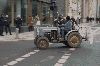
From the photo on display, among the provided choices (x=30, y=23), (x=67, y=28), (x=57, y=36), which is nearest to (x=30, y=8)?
(x=30, y=23)

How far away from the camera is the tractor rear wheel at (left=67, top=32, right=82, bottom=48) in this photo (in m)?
21.0

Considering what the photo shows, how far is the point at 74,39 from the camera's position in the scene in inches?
828

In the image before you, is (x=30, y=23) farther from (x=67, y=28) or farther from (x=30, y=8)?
(x=67, y=28)

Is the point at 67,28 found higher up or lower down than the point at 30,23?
higher up

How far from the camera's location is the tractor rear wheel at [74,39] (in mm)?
20953

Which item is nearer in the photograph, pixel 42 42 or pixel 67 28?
pixel 42 42

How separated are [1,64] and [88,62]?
3138 millimetres

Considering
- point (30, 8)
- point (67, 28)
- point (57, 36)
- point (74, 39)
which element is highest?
point (30, 8)

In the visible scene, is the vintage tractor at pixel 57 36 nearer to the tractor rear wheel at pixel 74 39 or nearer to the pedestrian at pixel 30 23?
the tractor rear wheel at pixel 74 39

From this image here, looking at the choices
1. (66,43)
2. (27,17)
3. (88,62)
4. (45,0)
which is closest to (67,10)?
(45,0)

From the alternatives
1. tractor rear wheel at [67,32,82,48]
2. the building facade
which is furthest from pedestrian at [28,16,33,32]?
tractor rear wheel at [67,32,82,48]

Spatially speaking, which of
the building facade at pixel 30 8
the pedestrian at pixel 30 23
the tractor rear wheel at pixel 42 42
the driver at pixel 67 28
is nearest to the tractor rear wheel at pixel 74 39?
the driver at pixel 67 28

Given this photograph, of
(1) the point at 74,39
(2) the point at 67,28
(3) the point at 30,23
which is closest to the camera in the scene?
(1) the point at 74,39

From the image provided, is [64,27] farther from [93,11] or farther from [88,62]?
[93,11]
